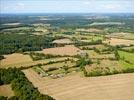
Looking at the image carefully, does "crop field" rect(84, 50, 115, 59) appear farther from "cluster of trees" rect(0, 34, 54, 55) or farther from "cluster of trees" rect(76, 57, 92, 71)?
"cluster of trees" rect(0, 34, 54, 55)

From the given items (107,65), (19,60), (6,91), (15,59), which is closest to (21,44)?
(15,59)

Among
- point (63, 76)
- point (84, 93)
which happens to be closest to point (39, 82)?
point (63, 76)

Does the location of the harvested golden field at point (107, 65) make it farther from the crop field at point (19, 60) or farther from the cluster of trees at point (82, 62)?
the crop field at point (19, 60)

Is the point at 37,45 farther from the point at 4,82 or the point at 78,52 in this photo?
the point at 4,82

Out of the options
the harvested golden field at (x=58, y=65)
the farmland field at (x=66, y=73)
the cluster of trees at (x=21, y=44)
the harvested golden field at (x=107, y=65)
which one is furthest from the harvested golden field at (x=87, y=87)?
the cluster of trees at (x=21, y=44)

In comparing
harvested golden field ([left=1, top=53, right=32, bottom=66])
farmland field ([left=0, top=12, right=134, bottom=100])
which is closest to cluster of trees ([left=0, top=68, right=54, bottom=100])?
farmland field ([left=0, top=12, right=134, bottom=100])

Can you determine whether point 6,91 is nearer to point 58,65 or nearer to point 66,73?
point 66,73
